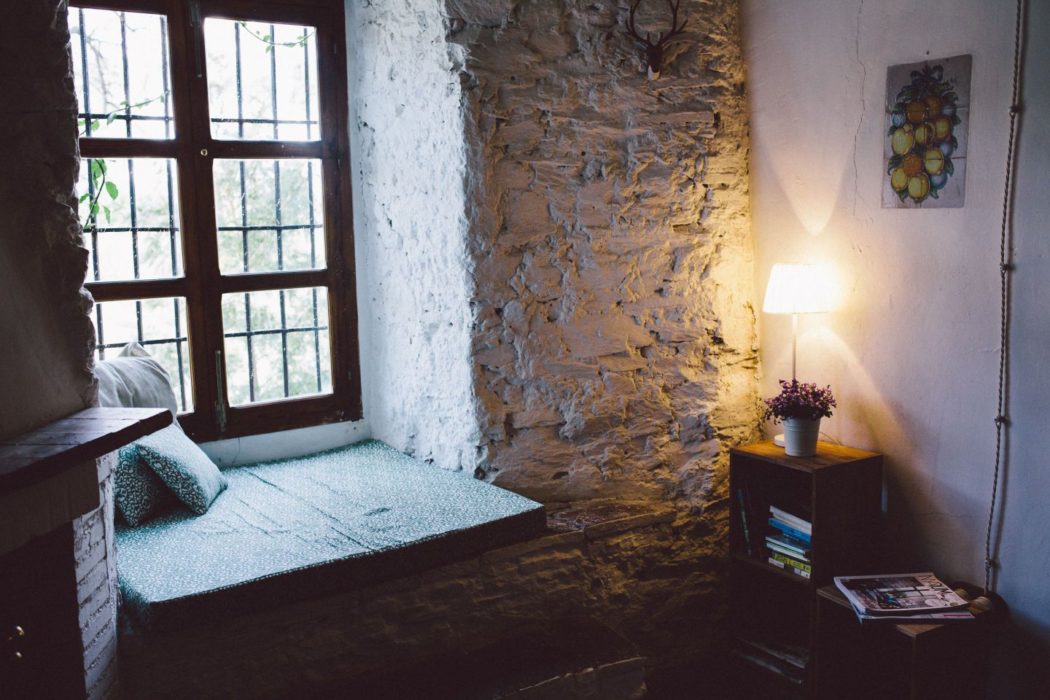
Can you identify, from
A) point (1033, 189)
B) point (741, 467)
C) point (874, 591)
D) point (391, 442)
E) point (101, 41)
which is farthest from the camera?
point (391, 442)

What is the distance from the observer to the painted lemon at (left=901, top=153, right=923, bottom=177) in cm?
315

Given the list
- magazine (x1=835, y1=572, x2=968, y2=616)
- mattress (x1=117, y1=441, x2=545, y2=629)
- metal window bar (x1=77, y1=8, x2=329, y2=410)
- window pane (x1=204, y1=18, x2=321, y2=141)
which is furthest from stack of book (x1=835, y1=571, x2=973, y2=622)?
window pane (x1=204, y1=18, x2=321, y2=141)

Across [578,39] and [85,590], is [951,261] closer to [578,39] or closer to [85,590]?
[578,39]

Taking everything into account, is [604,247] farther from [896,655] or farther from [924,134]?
[896,655]

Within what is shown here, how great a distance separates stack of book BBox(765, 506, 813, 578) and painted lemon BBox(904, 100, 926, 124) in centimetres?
145

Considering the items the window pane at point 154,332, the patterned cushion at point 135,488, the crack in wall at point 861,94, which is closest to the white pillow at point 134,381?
the window pane at point 154,332

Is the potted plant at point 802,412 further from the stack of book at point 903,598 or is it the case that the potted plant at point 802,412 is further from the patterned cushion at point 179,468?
the patterned cushion at point 179,468

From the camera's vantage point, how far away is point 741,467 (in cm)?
354

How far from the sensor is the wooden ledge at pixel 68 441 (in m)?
1.75

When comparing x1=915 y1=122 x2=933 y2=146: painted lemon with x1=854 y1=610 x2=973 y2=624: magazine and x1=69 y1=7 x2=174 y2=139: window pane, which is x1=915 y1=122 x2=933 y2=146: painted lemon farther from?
x1=69 y1=7 x2=174 y2=139: window pane

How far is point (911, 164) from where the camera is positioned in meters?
3.18

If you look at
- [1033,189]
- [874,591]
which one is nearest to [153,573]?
[874,591]

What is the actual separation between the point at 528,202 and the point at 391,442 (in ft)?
4.06

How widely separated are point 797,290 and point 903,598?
1108 mm
